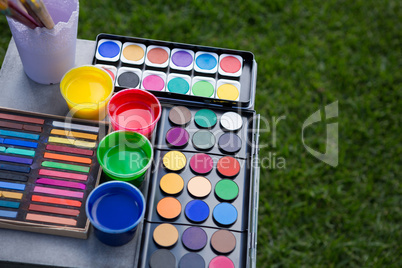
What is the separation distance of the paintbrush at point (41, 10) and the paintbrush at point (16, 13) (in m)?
0.03

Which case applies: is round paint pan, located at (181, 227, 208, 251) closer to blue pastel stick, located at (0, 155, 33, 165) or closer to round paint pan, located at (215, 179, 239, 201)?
round paint pan, located at (215, 179, 239, 201)

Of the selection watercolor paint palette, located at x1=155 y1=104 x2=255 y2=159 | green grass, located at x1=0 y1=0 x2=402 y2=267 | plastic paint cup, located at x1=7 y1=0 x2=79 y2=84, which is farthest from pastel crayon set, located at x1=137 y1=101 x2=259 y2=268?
green grass, located at x1=0 y1=0 x2=402 y2=267

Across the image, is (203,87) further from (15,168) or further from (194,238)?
(15,168)

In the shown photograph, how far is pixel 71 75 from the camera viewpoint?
165 centimetres

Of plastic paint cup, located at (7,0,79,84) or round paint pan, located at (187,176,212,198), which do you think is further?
round paint pan, located at (187,176,212,198)

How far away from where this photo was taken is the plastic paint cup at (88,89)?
1.61 metres

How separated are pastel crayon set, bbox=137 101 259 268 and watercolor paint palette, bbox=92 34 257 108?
0.08 meters

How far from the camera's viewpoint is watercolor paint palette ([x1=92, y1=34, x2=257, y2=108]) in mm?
1807

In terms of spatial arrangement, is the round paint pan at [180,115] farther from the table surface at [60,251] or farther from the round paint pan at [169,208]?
the table surface at [60,251]

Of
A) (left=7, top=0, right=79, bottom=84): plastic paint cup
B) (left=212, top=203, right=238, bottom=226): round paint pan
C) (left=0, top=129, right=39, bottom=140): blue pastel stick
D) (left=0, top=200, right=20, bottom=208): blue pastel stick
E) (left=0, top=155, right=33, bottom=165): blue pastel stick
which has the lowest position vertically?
(left=0, top=200, right=20, bottom=208): blue pastel stick

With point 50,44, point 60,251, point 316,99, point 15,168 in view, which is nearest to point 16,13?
point 50,44

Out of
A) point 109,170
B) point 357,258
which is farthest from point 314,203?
point 109,170

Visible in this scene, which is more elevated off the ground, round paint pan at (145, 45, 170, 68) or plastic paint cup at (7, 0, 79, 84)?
round paint pan at (145, 45, 170, 68)

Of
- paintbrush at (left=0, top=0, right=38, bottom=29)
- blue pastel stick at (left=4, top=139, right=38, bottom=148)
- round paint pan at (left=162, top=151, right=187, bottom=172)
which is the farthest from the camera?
round paint pan at (left=162, top=151, right=187, bottom=172)
